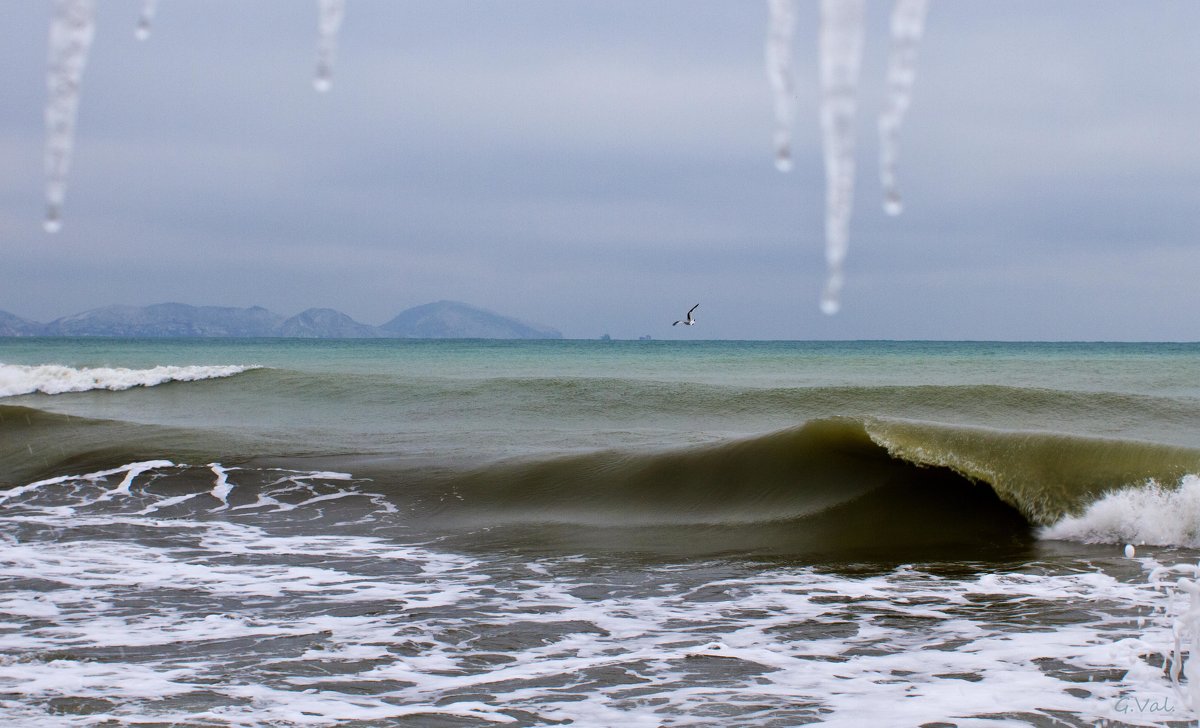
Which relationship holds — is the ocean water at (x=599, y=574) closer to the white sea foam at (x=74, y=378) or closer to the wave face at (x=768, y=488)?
the wave face at (x=768, y=488)

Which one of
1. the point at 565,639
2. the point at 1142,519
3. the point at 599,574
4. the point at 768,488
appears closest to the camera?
the point at 565,639

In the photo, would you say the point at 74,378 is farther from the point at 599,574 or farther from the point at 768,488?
the point at 599,574

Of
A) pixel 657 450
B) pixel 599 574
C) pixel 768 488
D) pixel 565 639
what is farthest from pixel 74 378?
pixel 565 639

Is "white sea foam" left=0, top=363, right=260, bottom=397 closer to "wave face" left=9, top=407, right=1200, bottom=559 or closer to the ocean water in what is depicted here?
the ocean water

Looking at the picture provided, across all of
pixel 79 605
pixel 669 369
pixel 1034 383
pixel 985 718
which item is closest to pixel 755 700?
pixel 985 718

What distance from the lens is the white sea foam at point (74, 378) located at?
23797 millimetres

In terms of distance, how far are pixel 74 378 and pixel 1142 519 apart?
76.1 feet

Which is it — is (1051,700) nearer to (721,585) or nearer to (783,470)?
(721,585)

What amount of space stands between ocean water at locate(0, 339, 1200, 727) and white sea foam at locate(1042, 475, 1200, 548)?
3 centimetres

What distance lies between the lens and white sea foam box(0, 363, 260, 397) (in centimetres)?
2380

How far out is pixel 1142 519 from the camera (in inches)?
368

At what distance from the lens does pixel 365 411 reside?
21031 millimetres

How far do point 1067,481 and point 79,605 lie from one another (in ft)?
28.2

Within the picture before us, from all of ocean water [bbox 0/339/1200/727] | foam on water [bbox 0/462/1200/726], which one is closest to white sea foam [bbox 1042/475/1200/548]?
ocean water [bbox 0/339/1200/727]
